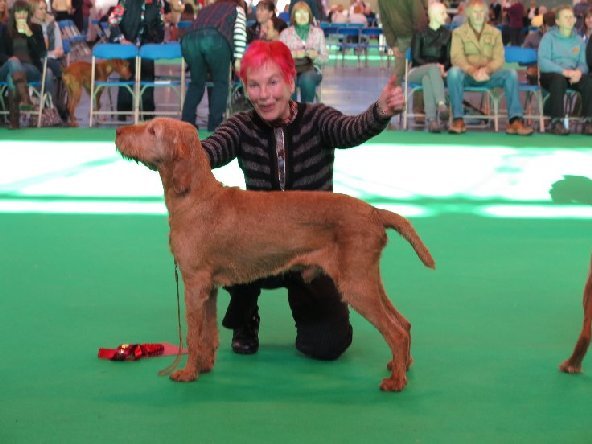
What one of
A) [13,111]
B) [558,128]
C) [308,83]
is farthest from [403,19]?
[13,111]

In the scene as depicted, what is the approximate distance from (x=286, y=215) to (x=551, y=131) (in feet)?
29.2

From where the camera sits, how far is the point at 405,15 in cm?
1212

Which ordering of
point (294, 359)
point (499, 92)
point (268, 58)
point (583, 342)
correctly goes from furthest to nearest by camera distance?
point (499, 92) < point (294, 359) < point (268, 58) < point (583, 342)

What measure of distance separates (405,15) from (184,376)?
910 centimetres

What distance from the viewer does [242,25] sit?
1160 cm

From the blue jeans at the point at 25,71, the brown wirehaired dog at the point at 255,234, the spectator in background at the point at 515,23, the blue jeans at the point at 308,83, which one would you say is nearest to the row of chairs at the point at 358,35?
the spectator in background at the point at 515,23

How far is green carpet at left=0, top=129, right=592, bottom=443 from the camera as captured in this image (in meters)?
3.27

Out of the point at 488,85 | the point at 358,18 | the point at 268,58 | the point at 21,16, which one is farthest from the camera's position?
the point at 358,18

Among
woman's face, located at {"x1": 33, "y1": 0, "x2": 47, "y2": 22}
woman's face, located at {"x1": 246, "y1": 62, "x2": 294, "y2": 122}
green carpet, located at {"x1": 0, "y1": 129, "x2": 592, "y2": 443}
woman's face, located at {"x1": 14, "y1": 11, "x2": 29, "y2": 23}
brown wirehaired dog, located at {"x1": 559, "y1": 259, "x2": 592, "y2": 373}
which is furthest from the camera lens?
woman's face, located at {"x1": 33, "y1": 0, "x2": 47, "y2": 22}

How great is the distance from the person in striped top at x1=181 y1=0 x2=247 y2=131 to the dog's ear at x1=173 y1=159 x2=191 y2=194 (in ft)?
26.2

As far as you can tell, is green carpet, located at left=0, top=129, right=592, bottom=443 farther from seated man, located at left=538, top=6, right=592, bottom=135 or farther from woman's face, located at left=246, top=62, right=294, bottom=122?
seated man, located at left=538, top=6, right=592, bottom=135

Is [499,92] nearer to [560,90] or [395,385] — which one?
[560,90]

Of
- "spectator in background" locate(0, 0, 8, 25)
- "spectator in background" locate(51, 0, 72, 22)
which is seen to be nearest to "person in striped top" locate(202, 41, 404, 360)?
"spectator in background" locate(0, 0, 8, 25)

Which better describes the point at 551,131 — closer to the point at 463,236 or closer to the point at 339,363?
the point at 463,236
